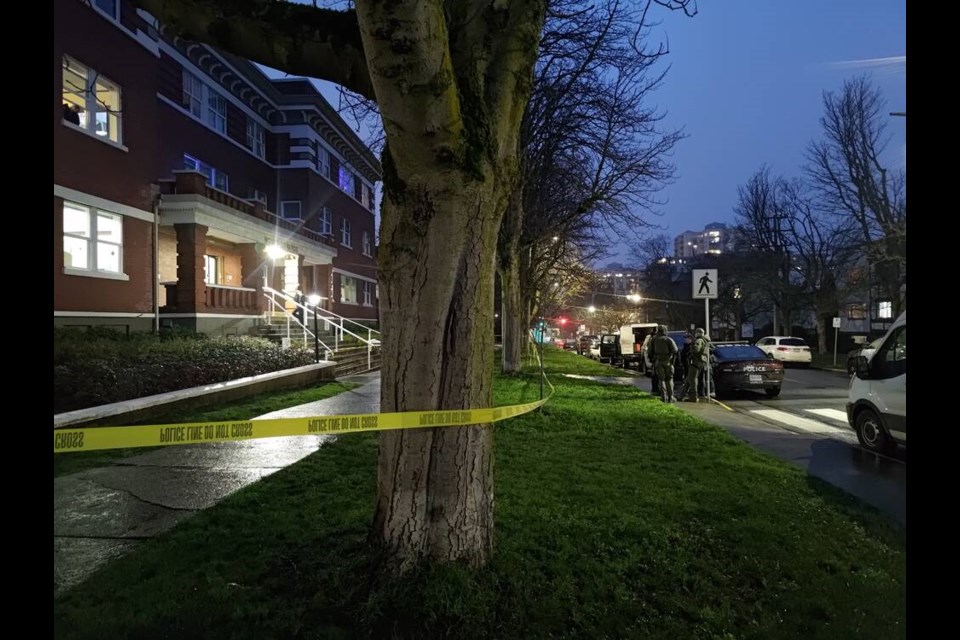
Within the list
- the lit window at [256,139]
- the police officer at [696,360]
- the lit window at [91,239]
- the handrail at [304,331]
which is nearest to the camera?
the police officer at [696,360]

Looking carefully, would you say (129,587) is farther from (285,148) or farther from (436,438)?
(285,148)

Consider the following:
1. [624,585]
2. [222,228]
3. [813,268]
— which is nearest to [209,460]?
[624,585]

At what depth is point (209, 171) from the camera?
21.4m

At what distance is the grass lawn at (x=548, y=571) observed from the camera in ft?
9.53

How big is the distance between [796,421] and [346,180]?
99.0ft

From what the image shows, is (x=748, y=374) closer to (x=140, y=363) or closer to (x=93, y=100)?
(x=140, y=363)

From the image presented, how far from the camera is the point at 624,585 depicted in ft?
11.0

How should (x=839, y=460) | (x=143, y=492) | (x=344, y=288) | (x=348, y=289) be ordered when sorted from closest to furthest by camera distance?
(x=143, y=492), (x=839, y=460), (x=344, y=288), (x=348, y=289)

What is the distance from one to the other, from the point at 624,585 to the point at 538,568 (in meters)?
0.52

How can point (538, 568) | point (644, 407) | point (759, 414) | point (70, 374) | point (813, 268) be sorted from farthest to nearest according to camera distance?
A: point (813, 268) < point (759, 414) < point (644, 407) < point (70, 374) < point (538, 568)

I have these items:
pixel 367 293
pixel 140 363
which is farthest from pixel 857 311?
pixel 140 363

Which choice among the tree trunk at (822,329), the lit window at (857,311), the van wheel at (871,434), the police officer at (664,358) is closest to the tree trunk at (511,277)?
the police officer at (664,358)

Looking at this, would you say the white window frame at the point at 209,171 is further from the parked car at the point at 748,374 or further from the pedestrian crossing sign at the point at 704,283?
the parked car at the point at 748,374

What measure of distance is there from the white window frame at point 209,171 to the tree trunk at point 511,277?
11170 mm
